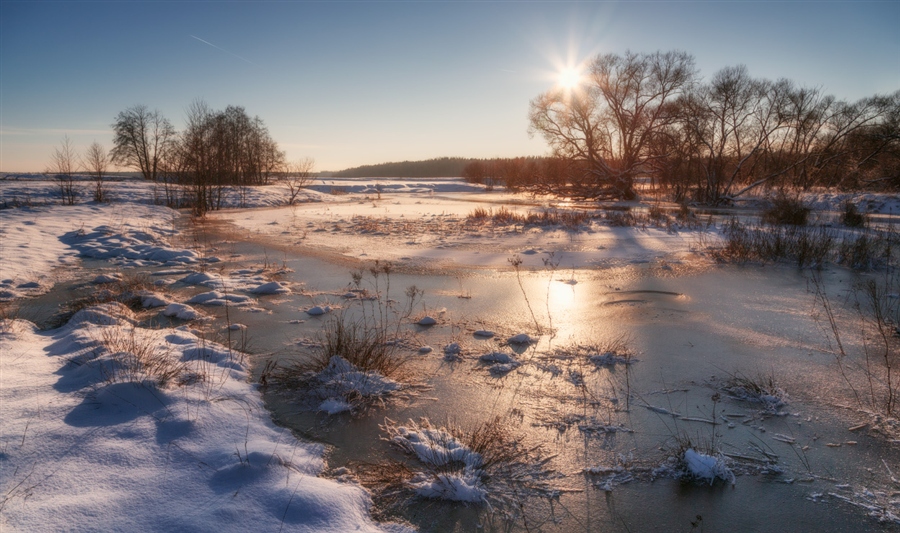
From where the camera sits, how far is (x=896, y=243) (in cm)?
1070

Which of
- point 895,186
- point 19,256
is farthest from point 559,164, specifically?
point 19,256

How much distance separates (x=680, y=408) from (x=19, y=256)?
10.4m

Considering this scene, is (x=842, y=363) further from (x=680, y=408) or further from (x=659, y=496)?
(x=659, y=496)

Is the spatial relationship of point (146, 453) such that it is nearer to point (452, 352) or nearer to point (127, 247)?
point (452, 352)

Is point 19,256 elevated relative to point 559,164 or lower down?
lower down

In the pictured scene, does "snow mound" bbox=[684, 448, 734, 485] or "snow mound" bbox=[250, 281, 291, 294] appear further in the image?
"snow mound" bbox=[250, 281, 291, 294]

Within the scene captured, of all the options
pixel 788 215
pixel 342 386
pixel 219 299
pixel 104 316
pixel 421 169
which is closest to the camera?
pixel 342 386

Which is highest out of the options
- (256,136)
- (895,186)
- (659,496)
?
(256,136)

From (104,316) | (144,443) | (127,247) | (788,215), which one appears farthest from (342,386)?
(788,215)

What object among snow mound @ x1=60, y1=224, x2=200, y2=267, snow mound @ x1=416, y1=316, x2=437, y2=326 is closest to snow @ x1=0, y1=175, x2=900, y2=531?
snow mound @ x1=416, y1=316, x2=437, y2=326

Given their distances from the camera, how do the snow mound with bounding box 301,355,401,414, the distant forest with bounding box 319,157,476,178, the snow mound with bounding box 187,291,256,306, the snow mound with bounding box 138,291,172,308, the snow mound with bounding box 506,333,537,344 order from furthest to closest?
the distant forest with bounding box 319,157,476,178 → the snow mound with bounding box 187,291,256,306 → the snow mound with bounding box 138,291,172,308 → the snow mound with bounding box 506,333,537,344 → the snow mound with bounding box 301,355,401,414

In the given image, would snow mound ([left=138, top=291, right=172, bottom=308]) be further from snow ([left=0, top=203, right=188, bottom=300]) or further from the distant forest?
the distant forest

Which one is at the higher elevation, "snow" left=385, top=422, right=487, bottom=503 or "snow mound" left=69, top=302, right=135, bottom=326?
"snow mound" left=69, top=302, right=135, bottom=326

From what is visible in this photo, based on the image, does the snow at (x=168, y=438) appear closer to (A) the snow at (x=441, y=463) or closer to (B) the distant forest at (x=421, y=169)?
(A) the snow at (x=441, y=463)
